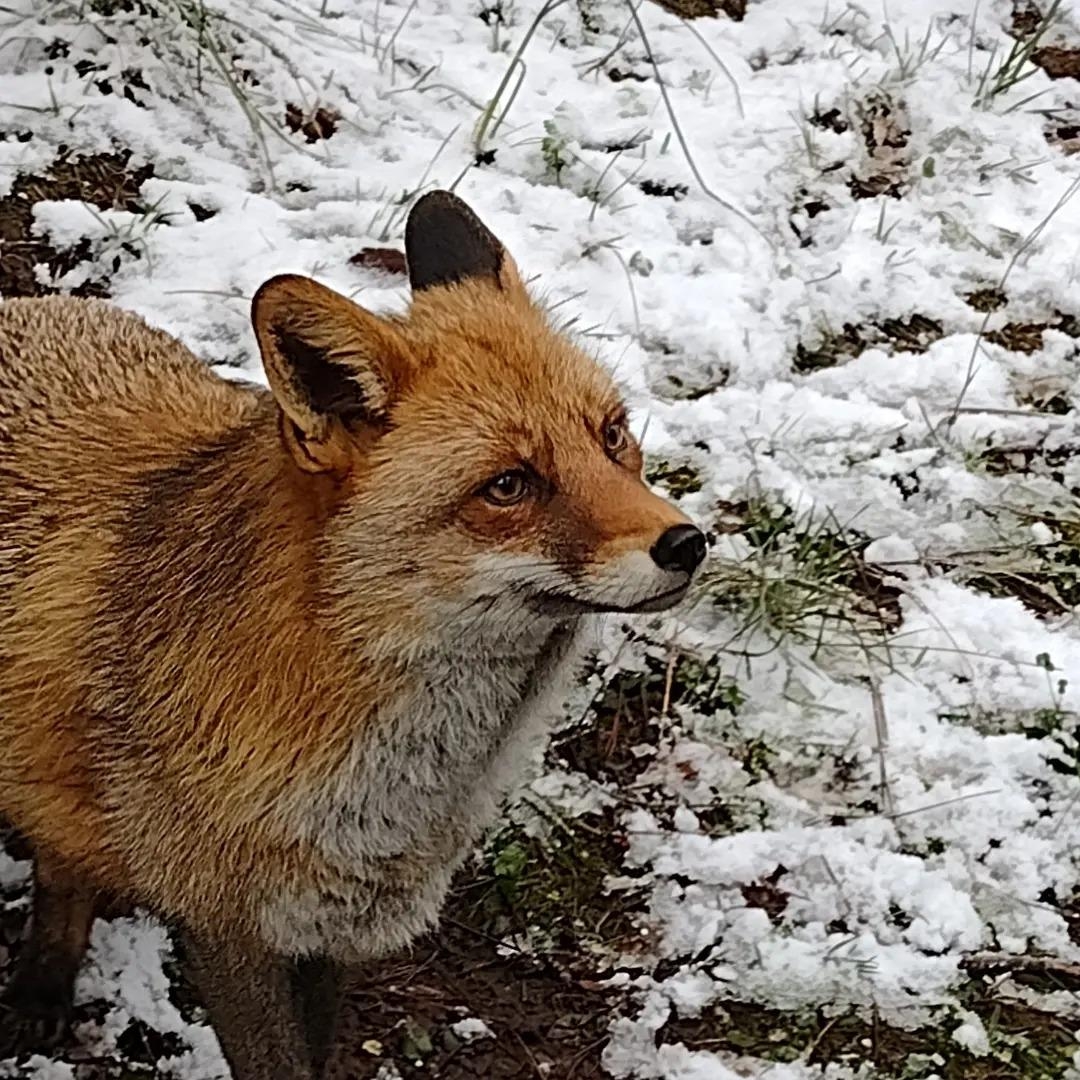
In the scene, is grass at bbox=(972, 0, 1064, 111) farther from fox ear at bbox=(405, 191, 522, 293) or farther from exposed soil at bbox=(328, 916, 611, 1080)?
exposed soil at bbox=(328, 916, 611, 1080)

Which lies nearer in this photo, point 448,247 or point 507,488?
point 507,488

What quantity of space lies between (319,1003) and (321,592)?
1.15 meters

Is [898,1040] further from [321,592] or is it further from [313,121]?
[313,121]

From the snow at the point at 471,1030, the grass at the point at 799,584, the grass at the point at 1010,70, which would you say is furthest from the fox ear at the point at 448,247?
the grass at the point at 1010,70

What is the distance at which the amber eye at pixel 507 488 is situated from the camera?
9.78ft

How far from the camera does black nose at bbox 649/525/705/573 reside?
2861 millimetres

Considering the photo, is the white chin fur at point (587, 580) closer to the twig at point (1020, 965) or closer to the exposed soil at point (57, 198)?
the twig at point (1020, 965)

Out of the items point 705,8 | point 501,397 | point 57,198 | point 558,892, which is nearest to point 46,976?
point 558,892

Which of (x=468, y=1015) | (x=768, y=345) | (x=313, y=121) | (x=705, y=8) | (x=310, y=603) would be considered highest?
(x=310, y=603)

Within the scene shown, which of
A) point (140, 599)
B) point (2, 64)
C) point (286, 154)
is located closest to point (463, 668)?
point (140, 599)

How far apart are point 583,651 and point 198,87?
3389 millimetres

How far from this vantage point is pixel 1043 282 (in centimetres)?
570

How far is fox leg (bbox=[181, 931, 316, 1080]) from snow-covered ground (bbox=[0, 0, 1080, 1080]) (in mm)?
511

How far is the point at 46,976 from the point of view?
4.00 meters
